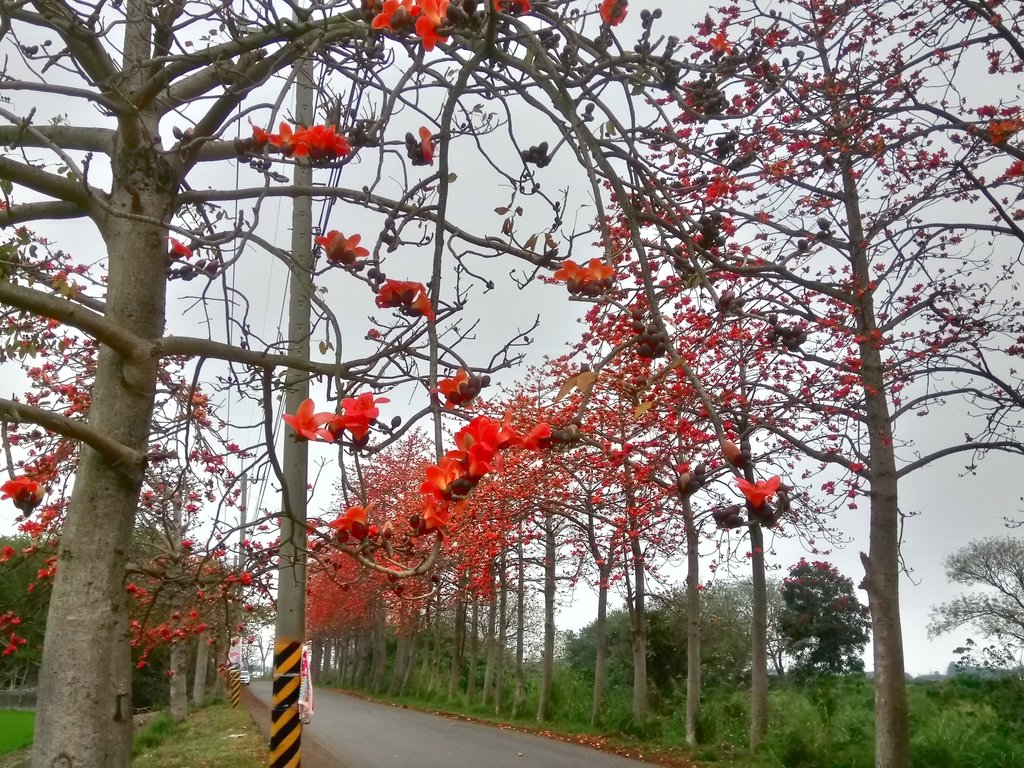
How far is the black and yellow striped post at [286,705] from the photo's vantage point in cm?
546

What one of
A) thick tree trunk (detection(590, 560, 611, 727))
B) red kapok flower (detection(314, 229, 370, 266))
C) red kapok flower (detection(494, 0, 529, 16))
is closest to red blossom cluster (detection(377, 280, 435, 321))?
red kapok flower (detection(314, 229, 370, 266))

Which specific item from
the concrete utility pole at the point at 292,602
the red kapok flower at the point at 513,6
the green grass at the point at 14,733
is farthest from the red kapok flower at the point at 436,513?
the green grass at the point at 14,733

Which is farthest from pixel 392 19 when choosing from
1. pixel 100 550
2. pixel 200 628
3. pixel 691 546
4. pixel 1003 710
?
pixel 691 546

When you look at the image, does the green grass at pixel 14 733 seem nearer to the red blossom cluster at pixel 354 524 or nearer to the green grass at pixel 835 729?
the green grass at pixel 835 729

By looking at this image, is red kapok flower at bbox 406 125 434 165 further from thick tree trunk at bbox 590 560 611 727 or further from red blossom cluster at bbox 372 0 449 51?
thick tree trunk at bbox 590 560 611 727

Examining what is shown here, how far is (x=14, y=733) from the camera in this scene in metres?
20.4

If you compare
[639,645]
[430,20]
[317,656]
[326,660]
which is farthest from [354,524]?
[326,660]

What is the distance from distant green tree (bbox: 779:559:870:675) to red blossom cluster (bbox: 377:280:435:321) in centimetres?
1878

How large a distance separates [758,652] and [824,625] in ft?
33.7

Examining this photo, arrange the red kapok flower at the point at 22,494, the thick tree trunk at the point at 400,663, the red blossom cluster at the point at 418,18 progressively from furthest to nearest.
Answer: the thick tree trunk at the point at 400,663 < the red kapok flower at the point at 22,494 < the red blossom cluster at the point at 418,18

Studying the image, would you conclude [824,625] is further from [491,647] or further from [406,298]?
[406,298]

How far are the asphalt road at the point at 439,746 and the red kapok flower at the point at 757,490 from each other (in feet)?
34.8

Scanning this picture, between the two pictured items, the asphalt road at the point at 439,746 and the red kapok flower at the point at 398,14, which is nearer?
the red kapok flower at the point at 398,14

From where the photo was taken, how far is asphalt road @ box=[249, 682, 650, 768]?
11406 millimetres
